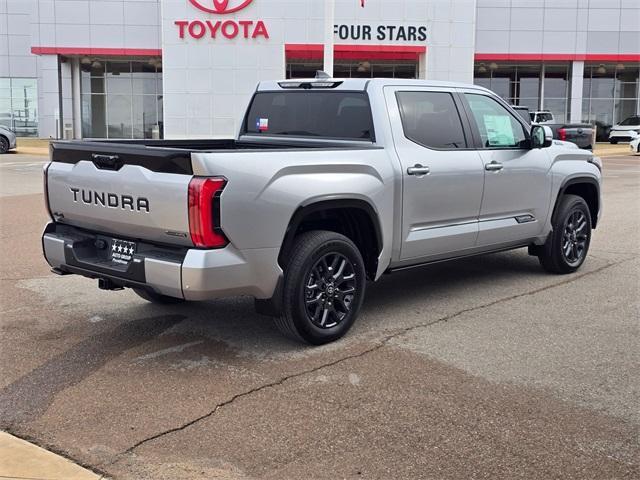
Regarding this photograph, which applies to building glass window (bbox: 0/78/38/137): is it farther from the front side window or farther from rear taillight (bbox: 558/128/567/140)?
the front side window

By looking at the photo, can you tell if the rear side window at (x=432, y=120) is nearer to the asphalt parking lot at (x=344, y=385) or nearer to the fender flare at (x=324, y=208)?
the fender flare at (x=324, y=208)

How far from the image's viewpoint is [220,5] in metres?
32.8

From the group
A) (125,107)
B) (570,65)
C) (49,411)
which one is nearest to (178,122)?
(125,107)

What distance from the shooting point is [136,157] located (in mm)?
4848

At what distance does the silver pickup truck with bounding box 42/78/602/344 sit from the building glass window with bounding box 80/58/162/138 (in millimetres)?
36081

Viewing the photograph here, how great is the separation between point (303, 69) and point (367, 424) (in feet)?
124

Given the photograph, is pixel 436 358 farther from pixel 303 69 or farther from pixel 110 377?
pixel 303 69

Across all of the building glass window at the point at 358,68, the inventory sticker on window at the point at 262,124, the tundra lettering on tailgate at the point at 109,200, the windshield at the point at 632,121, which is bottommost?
the tundra lettering on tailgate at the point at 109,200

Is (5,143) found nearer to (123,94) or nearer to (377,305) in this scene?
(123,94)

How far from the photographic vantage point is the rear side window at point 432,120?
6.19 meters

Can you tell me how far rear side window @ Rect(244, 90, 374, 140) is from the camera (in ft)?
20.2

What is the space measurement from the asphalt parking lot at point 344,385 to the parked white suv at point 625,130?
3688 cm

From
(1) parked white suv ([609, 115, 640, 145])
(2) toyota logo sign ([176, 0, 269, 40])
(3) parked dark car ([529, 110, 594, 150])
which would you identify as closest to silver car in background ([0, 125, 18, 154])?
(2) toyota logo sign ([176, 0, 269, 40])

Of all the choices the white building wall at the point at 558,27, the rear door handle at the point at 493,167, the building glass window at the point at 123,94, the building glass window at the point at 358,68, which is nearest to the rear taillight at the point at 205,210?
the rear door handle at the point at 493,167
